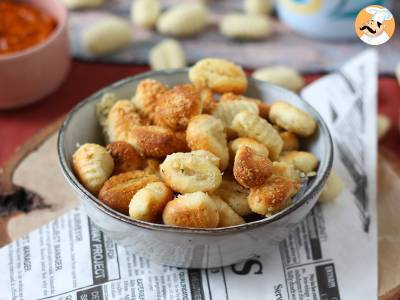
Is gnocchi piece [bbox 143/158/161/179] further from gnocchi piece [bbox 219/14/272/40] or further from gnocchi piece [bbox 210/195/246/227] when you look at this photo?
gnocchi piece [bbox 219/14/272/40]

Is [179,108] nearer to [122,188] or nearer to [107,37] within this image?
[122,188]

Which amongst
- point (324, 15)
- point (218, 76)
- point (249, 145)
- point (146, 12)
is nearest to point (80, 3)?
point (146, 12)

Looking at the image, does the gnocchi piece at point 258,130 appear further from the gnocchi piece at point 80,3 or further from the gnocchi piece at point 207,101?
the gnocchi piece at point 80,3

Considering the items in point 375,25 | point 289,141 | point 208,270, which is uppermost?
point 375,25

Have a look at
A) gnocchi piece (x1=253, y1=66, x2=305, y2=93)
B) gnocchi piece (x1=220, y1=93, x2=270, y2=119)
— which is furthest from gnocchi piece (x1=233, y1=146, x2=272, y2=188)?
gnocchi piece (x1=253, y1=66, x2=305, y2=93)

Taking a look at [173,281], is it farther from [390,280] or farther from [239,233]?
[390,280]

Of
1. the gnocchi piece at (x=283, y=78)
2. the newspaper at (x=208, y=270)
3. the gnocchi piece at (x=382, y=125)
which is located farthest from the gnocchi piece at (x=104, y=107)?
the gnocchi piece at (x=382, y=125)
